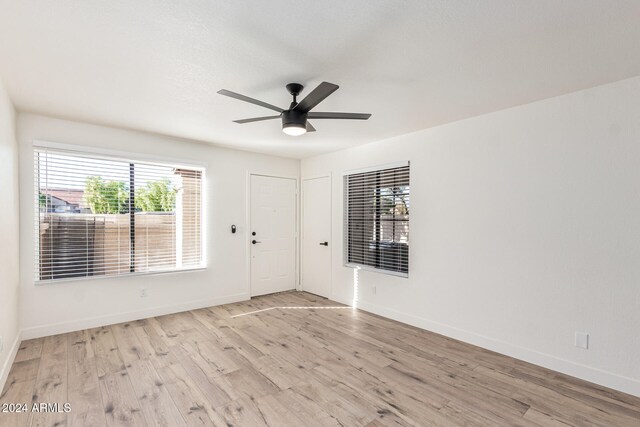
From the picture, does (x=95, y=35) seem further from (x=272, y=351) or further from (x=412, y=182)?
(x=412, y=182)

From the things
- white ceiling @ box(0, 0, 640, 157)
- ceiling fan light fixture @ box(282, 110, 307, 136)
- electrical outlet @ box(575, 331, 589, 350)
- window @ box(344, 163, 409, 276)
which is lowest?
electrical outlet @ box(575, 331, 589, 350)

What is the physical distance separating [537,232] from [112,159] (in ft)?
15.9

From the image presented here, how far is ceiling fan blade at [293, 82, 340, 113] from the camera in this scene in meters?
1.97

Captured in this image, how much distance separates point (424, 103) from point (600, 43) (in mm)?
1278

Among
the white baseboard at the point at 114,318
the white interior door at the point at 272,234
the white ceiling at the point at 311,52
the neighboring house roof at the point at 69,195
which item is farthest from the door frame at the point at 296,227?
the neighboring house roof at the point at 69,195

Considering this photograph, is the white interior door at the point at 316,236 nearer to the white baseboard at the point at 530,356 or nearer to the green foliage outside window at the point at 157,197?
the white baseboard at the point at 530,356

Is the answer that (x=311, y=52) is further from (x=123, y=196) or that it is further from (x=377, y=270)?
(x=123, y=196)

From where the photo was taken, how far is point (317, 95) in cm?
Result: 214

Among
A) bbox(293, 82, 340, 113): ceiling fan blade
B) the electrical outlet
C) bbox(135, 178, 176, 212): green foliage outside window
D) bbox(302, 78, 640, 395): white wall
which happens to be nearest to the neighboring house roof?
bbox(135, 178, 176, 212): green foliage outside window

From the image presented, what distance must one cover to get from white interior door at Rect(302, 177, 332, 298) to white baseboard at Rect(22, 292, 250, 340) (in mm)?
1307

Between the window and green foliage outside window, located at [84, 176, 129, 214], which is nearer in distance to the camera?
green foliage outside window, located at [84, 176, 129, 214]

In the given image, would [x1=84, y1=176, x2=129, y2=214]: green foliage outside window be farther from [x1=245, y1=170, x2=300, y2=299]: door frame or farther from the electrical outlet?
the electrical outlet

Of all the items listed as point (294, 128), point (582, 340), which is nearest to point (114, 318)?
point (294, 128)

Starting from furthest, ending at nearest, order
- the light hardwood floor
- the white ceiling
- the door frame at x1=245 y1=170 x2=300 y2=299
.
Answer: the door frame at x1=245 y1=170 x2=300 y2=299
the light hardwood floor
the white ceiling
